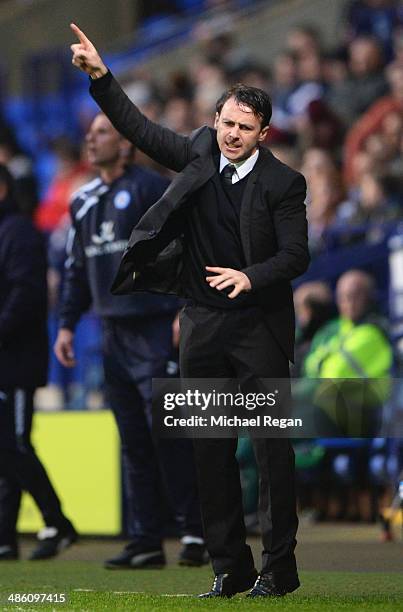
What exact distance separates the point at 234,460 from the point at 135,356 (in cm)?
198

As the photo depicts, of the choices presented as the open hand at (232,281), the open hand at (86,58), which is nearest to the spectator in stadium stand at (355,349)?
the open hand at (232,281)

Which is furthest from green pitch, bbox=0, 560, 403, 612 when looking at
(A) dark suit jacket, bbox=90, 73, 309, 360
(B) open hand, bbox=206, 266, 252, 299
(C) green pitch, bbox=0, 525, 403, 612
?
(B) open hand, bbox=206, 266, 252, 299

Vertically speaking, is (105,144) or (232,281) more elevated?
(105,144)

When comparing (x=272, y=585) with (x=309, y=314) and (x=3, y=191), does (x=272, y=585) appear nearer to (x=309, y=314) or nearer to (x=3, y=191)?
(x=3, y=191)

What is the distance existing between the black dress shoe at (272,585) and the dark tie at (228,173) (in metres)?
1.53

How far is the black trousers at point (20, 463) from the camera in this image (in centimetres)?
848

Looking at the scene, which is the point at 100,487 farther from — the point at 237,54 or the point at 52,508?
the point at 237,54

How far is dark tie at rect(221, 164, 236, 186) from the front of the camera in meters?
5.97

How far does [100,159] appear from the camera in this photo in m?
8.14

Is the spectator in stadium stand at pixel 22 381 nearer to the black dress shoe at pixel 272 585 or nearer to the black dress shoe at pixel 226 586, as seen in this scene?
the black dress shoe at pixel 226 586

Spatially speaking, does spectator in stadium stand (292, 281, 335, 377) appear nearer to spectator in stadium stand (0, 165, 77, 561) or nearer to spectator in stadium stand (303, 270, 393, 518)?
spectator in stadium stand (303, 270, 393, 518)

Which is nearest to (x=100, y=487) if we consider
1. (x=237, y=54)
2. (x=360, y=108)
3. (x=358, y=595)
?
(x=358, y=595)

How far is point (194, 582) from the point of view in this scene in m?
6.86

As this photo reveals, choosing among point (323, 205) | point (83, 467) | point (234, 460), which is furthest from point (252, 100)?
point (323, 205)
